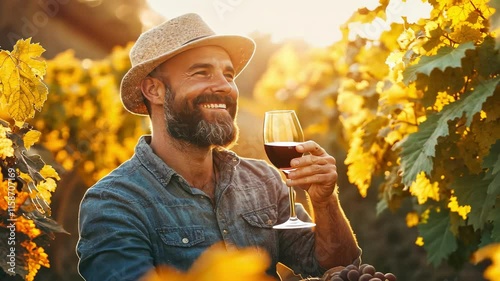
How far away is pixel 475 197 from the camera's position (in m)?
3.50

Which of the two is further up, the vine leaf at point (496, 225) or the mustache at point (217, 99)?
the mustache at point (217, 99)

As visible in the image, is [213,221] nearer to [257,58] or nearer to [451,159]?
[451,159]

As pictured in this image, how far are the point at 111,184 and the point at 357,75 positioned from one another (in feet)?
7.90

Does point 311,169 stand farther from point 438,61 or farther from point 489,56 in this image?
point 489,56

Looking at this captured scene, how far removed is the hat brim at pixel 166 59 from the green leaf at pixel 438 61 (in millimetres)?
606

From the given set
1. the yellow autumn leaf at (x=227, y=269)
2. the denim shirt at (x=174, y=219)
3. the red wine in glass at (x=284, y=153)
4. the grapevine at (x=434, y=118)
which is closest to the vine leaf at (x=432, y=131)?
the grapevine at (x=434, y=118)

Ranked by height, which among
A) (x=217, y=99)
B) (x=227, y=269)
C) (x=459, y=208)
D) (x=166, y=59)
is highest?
(x=227, y=269)

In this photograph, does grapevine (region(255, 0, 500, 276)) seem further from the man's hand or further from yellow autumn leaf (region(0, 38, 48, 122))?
yellow autumn leaf (region(0, 38, 48, 122))

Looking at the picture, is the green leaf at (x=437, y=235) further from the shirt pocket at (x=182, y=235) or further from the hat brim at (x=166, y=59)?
the shirt pocket at (x=182, y=235)

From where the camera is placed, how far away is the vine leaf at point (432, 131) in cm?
320

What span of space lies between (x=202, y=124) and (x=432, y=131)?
3.38 ft

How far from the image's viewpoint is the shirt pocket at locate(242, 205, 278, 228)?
2.96m

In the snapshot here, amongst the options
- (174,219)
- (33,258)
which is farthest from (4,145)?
(174,219)

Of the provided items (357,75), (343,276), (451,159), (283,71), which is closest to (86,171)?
(283,71)
